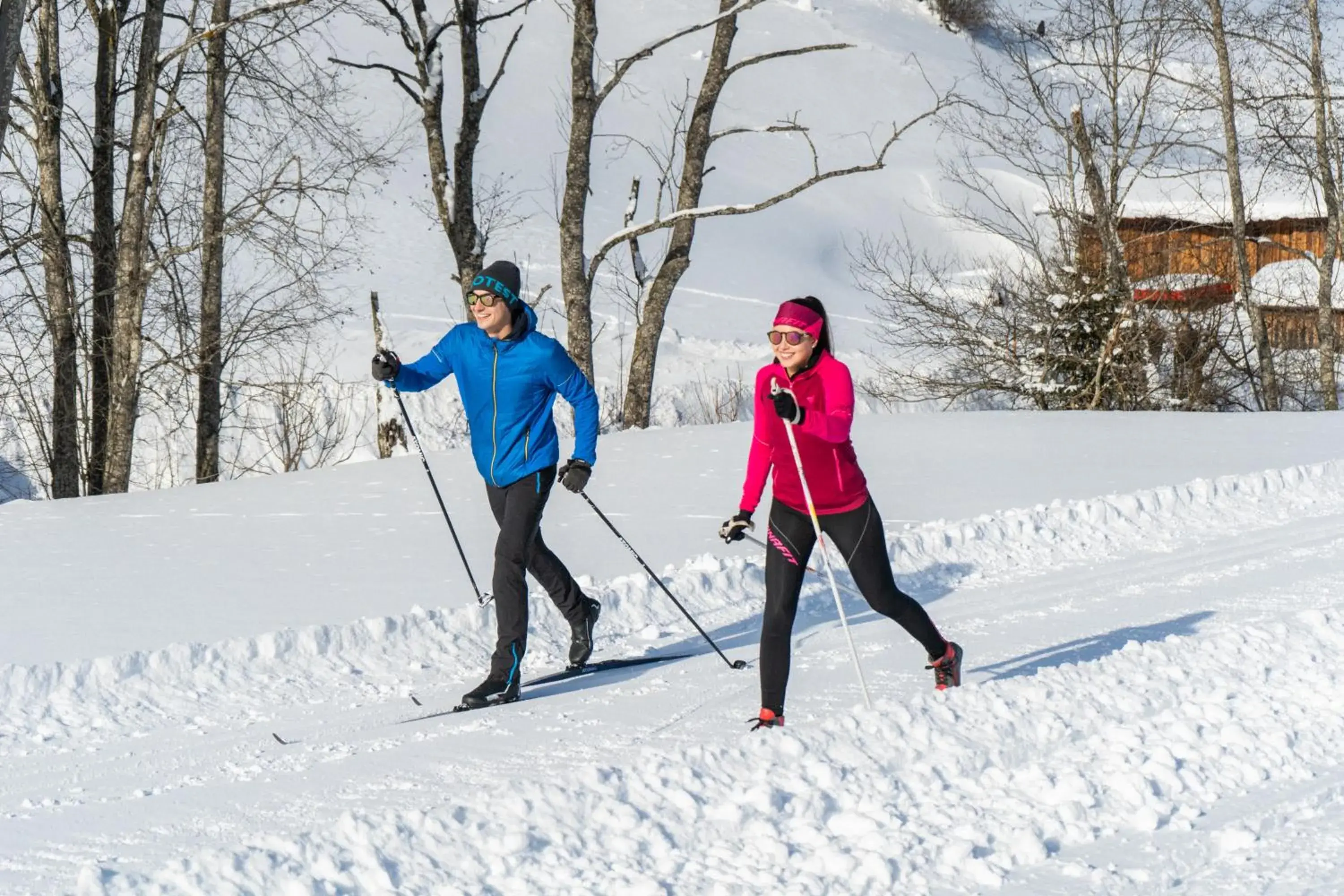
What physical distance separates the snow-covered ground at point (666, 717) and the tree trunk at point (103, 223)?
6.44 meters

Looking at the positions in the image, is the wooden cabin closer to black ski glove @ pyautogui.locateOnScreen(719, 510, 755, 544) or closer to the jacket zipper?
the jacket zipper

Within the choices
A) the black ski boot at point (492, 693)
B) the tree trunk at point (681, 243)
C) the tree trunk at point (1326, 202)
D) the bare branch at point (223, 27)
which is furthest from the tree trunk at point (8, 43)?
the tree trunk at point (1326, 202)

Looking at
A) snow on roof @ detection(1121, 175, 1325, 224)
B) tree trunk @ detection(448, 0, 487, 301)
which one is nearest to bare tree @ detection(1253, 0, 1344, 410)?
snow on roof @ detection(1121, 175, 1325, 224)

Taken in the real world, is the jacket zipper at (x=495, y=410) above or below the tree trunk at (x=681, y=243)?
below

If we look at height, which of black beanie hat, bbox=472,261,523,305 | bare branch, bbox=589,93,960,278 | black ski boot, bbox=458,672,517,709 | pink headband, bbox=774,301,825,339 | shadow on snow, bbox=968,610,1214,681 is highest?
bare branch, bbox=589,93,960,278

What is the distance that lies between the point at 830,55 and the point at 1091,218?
4966 centimetres

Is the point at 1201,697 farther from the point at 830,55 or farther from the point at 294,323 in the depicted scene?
the point at 830,55

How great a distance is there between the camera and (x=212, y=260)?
16.1 m

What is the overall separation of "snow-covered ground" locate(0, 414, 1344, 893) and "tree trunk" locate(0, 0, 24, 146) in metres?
3.01

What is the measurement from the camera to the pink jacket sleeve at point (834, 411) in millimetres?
4781

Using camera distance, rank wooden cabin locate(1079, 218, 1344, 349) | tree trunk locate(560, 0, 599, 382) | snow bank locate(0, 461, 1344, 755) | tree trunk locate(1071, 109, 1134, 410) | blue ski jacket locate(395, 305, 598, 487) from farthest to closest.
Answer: wooden cabin locate(1079, 218, 1344, 349) < tree trunk locate(1071, 109, 1134, 410) < tree trunk locate(560, 0, 599, 382) < blue ski jacket locate(395, 305, 598, 487) < snow bank locate(0, 461, 1344, 755)

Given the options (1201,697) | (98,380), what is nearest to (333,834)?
(1201,697)

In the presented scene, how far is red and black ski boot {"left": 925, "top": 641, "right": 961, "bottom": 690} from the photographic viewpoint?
5523 millimetres

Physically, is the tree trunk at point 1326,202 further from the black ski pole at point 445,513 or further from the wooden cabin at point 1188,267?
the black ski pole at point 445,513
